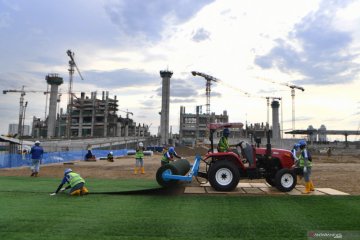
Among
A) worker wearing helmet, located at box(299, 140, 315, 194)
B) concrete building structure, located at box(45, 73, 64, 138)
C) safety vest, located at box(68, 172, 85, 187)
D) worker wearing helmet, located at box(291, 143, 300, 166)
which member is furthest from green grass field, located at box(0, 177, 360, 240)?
concrete building structure, located at box(45, 73, 64, 138)

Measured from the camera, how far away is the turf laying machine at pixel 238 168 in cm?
1216

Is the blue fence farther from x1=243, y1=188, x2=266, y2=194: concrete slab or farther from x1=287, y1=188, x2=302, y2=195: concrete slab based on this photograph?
x1=287, y1=188, x2=302, y2=195: concrete slab

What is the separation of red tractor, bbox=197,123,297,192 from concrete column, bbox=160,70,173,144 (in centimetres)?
12193

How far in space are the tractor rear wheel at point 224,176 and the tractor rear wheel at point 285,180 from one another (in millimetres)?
1344

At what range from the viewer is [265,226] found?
7.18 m

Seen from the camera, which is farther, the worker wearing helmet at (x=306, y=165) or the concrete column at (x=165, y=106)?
the concrete column at (x=165, y=106)

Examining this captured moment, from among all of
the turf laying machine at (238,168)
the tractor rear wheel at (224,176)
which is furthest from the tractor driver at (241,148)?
the tractor rear wheel at (224,176)

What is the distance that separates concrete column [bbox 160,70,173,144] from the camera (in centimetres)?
13525

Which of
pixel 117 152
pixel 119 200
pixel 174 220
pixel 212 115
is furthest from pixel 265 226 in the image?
pixel 212 115

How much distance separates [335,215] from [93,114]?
471ft

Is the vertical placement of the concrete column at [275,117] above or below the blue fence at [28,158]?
above

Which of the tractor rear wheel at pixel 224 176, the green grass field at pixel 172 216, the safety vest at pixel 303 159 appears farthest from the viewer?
the safety vest at pixel 303 159

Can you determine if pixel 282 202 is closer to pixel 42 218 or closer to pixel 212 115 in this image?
pixel 42 218

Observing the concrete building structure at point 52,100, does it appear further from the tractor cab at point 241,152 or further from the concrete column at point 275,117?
the tractor cab at point 241,152
